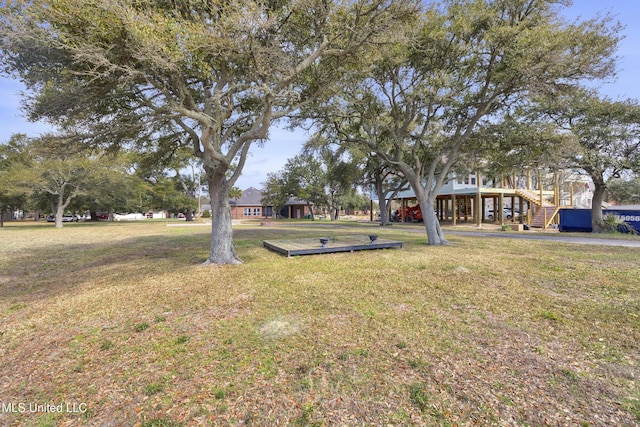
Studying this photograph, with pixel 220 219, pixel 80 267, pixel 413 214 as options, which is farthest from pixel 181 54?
pixel 413 214

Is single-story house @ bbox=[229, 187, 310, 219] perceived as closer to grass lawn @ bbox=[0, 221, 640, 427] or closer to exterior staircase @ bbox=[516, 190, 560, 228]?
exterior staircase @ bbox=[516, 190, 560, 228]

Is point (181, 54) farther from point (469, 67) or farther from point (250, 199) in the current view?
point (250, 199)

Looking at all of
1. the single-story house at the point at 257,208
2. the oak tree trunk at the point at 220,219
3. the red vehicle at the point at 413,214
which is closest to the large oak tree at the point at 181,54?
the oak tree trunk at the point at 220,219

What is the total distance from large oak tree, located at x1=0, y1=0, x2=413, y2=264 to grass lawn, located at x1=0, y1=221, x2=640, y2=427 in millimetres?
3548

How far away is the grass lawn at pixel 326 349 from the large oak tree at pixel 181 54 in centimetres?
355

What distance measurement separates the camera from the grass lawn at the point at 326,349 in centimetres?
241

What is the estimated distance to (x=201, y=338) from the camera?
3.70 meters

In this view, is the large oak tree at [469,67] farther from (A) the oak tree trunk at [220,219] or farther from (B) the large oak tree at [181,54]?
(A) the oak tree trunk at [220,219]

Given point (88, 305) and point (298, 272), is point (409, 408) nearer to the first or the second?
point (298, 272)

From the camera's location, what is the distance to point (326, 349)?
3355mm

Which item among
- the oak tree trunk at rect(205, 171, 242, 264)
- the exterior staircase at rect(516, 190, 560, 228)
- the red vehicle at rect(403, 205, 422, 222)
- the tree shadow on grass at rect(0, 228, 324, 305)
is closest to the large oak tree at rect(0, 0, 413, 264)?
the oak tree trunk at rect(205, 171, 242, 264)

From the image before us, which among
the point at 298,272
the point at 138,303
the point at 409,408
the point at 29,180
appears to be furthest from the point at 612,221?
the point at 29,180

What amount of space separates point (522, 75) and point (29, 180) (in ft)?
102

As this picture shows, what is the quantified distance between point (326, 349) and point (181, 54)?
5.40 metres
